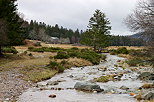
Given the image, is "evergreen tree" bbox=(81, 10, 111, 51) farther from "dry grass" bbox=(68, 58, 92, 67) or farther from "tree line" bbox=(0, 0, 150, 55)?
"dry grass" bbox=(68, 58, 92, 67)

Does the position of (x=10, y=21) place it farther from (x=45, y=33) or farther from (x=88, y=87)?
(x=45, y=33)

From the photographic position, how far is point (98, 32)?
6438 cm

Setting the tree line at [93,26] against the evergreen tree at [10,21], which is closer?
the tree line at [93,26]

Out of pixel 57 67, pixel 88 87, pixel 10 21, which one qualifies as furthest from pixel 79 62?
pixel 88 87

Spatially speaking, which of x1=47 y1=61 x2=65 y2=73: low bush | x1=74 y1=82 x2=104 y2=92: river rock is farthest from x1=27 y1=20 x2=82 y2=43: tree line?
x1=74 y1=82 x2=104 y2=92: river rock

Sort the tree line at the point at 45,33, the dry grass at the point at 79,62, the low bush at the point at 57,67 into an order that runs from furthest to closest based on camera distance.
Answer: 1. the tree line at the point at 45,33
2. the dry grass at the point at 79,62
3. the low bush at the point at 57,67

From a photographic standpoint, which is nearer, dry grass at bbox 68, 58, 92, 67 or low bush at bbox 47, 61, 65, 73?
low bush at bbox 47, 61, 65, 73

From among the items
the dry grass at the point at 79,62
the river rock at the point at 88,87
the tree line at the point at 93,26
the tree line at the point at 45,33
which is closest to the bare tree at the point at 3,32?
the tree line at the point at 93,26

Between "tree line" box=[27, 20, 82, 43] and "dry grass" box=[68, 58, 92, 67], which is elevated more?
"tree line" box=[27, 20, 82, 43]

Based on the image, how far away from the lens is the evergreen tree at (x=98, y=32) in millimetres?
64562

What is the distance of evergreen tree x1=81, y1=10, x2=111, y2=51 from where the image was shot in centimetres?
6456

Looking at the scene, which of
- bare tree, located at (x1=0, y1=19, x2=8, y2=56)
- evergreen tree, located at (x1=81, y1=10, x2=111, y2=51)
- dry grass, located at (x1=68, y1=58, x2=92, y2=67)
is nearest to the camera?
bare tree, located at (x1=0, y1=19, x2=8, y2=56)

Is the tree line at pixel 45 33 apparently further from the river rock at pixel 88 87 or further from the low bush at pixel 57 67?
the river rock at pixel 88 87

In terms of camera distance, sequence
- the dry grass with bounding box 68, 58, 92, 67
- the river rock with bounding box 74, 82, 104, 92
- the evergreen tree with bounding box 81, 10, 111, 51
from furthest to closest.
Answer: the evergreen tree with bounding box 81, 10, 111, 51 < the dry grass with bounding box 68, 58, 92, 67 < the river rock with bounding box 74, 82, 104, 92
